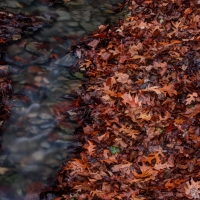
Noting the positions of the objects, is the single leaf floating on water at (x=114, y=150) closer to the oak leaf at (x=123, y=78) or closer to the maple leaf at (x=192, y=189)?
the maple leaf at (x=192, y=189)

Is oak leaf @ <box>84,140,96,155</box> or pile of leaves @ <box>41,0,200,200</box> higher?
pile of leaves @ <box>41,0,200,200</box>

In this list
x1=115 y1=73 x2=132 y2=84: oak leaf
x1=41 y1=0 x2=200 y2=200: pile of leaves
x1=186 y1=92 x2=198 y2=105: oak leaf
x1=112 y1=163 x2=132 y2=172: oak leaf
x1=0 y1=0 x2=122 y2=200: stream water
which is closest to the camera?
x1=41 y1=0 x2=200 y2=200: pile of leaves

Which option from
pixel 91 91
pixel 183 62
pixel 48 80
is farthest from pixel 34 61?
pixel 183 62

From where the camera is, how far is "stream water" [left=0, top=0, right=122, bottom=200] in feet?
14.9

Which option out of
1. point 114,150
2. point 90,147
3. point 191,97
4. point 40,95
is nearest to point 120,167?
point 114,150

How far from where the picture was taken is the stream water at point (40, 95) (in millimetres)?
4543

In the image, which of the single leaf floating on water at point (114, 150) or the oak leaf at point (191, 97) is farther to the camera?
the oak leaf at point (191, 97)

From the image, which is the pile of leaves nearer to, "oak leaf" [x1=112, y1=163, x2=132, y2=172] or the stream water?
"oak leaf" [x1=112, y1=163, x2=132, y2=172]

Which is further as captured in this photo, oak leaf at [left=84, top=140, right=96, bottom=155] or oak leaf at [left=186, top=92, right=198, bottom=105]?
oak leaf at [left=186, top=92, right=198, bottom=105]

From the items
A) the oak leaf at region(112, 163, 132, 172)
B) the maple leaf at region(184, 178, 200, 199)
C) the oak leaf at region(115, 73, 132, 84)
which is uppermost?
the oak leaf at region(115, 73, 132, 84)

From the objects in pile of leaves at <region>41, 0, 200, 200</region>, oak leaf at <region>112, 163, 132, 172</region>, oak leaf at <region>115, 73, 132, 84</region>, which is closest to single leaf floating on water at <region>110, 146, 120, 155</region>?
pile of leaves at <region>41, 0, 200, 200</region>

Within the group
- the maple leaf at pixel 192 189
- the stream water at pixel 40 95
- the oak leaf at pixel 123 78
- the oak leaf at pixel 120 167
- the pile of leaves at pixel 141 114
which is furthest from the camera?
the oak leaf at pixel 123 78

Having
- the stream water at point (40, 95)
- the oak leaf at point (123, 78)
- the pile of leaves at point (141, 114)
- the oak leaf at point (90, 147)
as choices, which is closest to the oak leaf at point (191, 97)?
the pile of leaves at point (141, 114)

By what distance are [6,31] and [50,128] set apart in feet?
8.40
